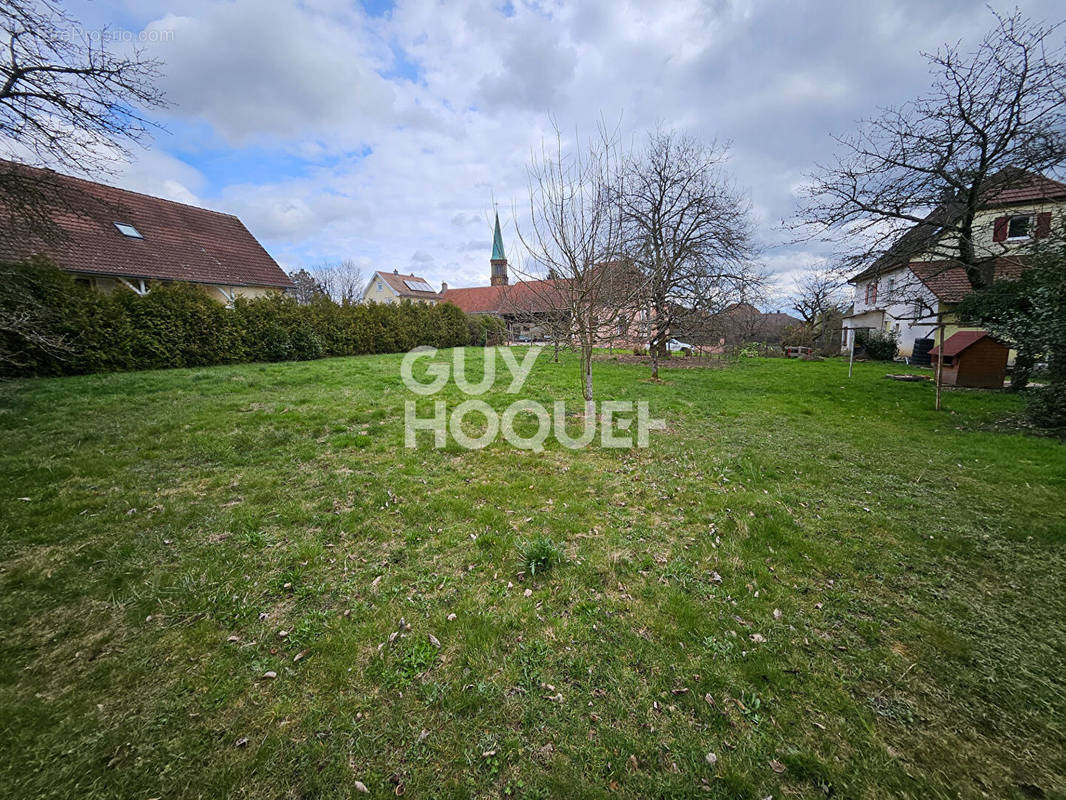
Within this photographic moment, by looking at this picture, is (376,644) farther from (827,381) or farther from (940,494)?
(827,381)

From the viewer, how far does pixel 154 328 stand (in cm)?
1132

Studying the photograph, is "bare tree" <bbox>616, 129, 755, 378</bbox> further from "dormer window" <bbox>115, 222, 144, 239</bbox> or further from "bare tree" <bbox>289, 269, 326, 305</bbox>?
"bare tree" <bbox>289, 269, 326, 305</bbox>

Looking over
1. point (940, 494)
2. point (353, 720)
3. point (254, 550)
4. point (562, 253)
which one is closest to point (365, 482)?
point (254, 550)

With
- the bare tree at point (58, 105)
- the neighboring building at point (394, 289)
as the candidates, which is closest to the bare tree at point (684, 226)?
the bare tree at point (58, 105)

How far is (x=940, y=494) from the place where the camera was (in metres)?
4.49

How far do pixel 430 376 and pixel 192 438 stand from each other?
6.61 metres

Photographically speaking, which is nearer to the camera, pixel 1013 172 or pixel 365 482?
pixel 365 482

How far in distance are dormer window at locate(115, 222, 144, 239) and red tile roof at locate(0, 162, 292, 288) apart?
137 millimetres

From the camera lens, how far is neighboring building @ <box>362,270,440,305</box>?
140 feet

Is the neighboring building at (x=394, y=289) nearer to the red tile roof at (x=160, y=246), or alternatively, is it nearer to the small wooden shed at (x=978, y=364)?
the red tile roof at (x=160, y=246)

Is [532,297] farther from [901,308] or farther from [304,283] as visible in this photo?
[304,283]

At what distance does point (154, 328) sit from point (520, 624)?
1493 cm

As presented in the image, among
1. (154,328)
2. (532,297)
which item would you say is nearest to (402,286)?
(154,328)

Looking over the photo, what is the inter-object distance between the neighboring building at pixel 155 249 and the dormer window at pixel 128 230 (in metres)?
0.03
